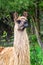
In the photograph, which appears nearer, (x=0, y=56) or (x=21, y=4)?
(x=0, y=56)

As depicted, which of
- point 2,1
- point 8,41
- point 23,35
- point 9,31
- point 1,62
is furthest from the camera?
point 9,31

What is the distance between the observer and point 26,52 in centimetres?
571

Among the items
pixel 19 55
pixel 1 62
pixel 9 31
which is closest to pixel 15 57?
pixel 19 55

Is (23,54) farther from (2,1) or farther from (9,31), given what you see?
(9,31)

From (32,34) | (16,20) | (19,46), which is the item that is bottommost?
(32,34)

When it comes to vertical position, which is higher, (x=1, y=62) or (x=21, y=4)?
(x=21, y=4)

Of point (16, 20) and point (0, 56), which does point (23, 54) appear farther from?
point (0, 56)

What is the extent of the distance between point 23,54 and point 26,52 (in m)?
0.07

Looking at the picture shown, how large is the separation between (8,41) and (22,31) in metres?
5.13

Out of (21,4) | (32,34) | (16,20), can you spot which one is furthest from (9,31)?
(16,20)

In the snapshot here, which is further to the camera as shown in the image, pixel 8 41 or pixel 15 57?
pixel 8 41

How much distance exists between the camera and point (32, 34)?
43.7ft

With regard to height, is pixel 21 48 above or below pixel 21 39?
below

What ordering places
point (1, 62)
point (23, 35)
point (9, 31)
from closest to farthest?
1. point (23, 35)
2. point (1, 62)
3. point (9, 31)
